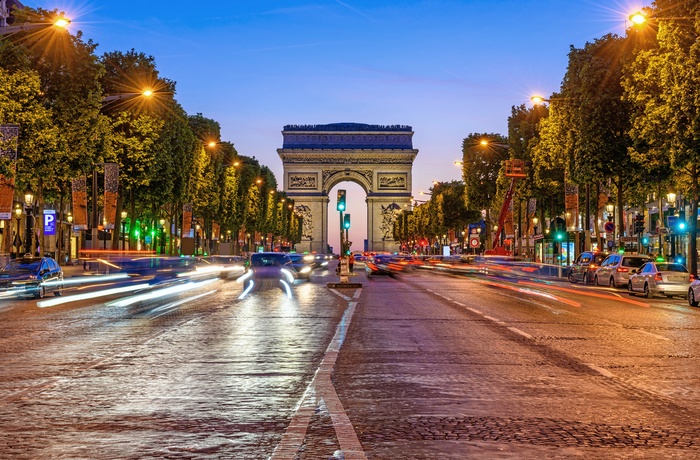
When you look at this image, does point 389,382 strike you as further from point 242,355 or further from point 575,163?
point 575,163

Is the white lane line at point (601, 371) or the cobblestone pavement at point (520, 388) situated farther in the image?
the white lane line at point (601, 371)

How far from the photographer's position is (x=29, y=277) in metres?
31.1

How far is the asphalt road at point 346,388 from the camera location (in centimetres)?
737

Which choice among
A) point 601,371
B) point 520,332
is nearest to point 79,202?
point 520,332

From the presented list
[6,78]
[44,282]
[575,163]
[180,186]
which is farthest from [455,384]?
[180,186]

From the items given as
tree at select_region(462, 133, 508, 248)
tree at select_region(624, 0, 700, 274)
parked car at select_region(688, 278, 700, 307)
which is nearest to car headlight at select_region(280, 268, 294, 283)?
tree at select_region(624, 0, 700, 274)

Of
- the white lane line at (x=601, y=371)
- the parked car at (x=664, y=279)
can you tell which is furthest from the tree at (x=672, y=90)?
the white lane line at (x=601, y=371)

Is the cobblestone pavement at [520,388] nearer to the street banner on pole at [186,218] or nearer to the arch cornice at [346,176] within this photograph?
the street banner on pole at [186,218]

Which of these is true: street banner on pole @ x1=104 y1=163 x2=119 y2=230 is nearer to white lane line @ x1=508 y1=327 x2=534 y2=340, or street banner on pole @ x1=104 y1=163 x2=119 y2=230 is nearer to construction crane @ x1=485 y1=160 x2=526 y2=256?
construction crane @ x1=485 y1=160 x2=526 y2=256

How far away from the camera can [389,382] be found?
10828 millimetres

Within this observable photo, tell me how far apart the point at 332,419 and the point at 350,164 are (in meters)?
166

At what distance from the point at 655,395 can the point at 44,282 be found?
2502cm

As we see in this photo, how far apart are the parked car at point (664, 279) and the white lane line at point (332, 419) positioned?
84.0 feet

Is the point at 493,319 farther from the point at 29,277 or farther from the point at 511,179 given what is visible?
the point at 511,179
